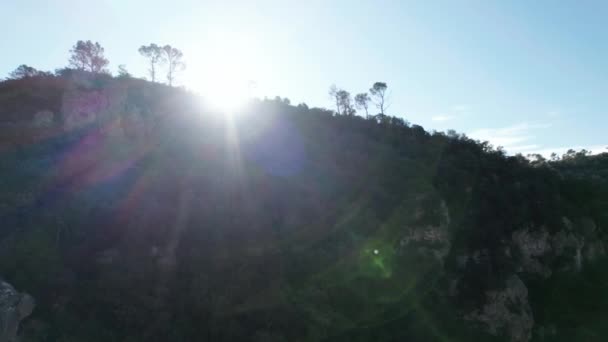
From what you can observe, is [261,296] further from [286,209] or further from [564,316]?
[564,316]

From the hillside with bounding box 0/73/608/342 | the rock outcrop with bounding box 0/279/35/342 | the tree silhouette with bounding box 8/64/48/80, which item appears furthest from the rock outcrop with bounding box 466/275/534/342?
the tree silhouette with bounding box 8/64/48/80

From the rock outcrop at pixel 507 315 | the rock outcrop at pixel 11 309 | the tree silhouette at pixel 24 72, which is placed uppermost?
the tree silhouette at pixel 24 72

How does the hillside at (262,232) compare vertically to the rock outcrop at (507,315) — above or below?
above

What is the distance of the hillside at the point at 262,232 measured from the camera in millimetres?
14625

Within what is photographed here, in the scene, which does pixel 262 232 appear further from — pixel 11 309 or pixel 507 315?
pixel 507 315

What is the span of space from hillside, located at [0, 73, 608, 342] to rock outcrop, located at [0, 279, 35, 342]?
17.1 inches

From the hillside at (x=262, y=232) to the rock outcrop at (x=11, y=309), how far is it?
0.43 m

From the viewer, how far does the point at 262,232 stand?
1861cm

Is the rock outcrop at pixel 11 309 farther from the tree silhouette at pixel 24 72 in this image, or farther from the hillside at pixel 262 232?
the tree silhouette at pixel 24 72

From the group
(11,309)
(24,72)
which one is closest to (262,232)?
(11,309)

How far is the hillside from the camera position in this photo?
48.0 feet

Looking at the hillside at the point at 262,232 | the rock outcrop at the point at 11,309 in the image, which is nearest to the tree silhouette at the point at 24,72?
the hillside at the point at 262,232

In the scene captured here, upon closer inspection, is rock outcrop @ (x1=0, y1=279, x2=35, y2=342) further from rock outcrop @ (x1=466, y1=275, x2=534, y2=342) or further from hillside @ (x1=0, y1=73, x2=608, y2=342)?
rock outcrop @ (x1=466, y1=275, x2=534, y2=342)

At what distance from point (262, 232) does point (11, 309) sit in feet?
30.2
